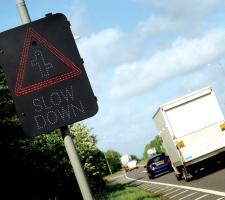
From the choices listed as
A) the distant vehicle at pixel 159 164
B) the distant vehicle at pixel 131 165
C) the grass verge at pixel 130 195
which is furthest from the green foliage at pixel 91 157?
the distant vehicle at pixel 131 165

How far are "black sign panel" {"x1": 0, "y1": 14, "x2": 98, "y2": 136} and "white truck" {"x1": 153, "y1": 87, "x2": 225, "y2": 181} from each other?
1607cm

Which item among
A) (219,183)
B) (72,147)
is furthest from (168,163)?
(72,147)

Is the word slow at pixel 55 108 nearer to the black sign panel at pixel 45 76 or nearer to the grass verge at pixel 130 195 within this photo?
the black sign panel at pixel 45 76

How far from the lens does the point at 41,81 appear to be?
4223mm

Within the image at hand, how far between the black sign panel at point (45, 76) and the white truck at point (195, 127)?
16.1m

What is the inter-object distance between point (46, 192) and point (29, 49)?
14805 mm

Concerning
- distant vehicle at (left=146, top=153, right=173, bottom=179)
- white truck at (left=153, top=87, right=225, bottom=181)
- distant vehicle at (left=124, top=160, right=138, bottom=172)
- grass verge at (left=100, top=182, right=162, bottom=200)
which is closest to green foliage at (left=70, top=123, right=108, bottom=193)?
distant vehicle at (left=146, top=153, right=173, bottom=179)

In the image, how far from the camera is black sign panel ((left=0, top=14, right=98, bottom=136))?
4211mm

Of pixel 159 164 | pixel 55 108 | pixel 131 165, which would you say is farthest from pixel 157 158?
pixel 131 165

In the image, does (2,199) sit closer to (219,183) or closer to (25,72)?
(219,183)

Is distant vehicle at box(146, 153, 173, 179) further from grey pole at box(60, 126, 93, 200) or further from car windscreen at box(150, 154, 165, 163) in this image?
grey pole at box(60, 126, 93, 200)

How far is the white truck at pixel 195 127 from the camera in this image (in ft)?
66.1

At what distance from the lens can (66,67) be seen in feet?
14.0

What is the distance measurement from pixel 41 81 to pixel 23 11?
0.92 meters
